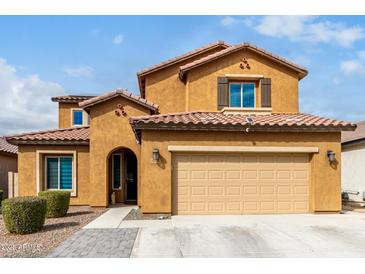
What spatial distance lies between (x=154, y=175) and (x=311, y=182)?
622 cm

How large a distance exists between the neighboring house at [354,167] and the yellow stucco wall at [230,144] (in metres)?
5.87

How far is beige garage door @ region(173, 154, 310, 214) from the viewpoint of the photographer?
12562 millimetres

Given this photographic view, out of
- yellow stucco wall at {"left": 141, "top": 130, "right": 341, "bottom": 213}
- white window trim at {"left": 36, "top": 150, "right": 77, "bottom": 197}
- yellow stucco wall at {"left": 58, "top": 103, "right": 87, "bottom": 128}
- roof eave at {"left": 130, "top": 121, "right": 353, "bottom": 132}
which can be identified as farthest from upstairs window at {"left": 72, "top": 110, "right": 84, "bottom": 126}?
yellow stucco wall at {"left": 141, "top": 130, "right": 341, "bottom": 213}

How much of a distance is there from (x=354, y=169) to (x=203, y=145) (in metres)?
11.0

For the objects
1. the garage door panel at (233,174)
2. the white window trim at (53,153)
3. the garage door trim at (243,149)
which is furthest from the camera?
the white window trim at (53,153)

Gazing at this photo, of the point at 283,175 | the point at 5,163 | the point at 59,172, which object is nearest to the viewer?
the point at 283,175

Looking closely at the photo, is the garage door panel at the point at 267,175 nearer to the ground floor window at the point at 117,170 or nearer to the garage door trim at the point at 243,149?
the garage door trim at the point at 243,149

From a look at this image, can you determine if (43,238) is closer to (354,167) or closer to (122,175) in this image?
(122,175)

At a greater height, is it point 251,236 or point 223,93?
point 223,93

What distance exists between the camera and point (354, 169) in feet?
61.2

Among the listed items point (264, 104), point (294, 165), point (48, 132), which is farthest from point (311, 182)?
point (48, 132)

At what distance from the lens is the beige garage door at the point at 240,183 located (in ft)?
41.2

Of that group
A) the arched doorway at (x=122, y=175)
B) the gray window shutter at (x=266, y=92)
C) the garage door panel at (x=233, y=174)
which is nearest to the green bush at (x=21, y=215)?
the arched doorway at (x=122, y=175)

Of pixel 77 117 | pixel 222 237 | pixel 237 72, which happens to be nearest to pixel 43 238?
pixel 222 237
